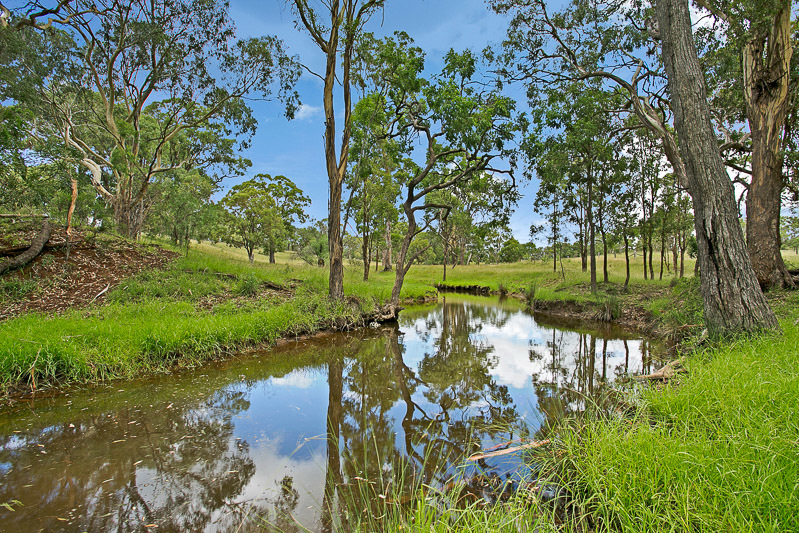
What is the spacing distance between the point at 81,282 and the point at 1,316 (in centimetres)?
242

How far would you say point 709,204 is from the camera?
583 centimetres

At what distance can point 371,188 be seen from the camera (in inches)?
1003

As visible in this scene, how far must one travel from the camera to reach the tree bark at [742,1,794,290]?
898 cm

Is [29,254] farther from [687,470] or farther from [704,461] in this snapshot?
[704,461]

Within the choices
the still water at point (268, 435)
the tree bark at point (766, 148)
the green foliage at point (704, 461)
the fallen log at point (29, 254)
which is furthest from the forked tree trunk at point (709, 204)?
the fallen log at point (29, 254)

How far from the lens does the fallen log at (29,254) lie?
892cm

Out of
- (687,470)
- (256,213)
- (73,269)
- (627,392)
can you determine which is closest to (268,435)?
(687,470)

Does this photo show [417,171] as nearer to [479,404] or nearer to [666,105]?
[666,105]

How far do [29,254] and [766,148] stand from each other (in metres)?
19.7

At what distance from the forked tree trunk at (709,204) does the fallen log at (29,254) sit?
15217mm

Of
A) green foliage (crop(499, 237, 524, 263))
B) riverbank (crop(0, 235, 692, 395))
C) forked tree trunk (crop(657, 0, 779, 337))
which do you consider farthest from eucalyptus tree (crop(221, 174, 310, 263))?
green foliage (crop(499, 237, 524, 263))

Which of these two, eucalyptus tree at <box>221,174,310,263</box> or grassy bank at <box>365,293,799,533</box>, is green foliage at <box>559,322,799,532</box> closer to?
grassy bank at <box>365,293,799,533</box>

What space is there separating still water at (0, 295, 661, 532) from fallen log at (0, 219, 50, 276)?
6.50 m

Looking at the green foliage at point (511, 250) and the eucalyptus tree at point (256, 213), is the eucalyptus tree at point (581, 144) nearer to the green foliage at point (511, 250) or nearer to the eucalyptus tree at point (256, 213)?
the eucalyptus tree at point (256, 213)
